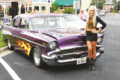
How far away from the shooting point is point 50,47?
4.32m

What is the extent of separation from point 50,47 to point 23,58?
6.92 feet

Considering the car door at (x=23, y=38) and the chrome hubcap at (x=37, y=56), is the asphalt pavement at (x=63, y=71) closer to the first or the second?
the chrome hubcap at (x=37, y=56)

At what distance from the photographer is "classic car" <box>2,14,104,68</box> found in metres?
4.33

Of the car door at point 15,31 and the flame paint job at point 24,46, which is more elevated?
the car door at point 15,31

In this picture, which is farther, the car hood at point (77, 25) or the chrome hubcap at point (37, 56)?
the car hood at point (77, 25)

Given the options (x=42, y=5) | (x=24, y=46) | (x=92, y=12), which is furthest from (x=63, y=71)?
(x=42, y=5)

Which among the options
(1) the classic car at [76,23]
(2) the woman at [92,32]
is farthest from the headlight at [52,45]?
(1) the classic car at [76,23]

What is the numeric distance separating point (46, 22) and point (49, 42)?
159cm

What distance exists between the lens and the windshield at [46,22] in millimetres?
5546

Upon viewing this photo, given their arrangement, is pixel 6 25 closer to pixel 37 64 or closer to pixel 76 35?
pixel 37 64

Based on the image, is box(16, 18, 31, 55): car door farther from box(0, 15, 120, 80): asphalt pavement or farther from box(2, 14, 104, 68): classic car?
box(0, 15, 120, 80): asphalt pavement

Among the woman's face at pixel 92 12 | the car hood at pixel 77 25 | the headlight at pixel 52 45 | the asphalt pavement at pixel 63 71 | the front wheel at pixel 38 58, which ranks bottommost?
the asphalt pavement at pixel 63 71

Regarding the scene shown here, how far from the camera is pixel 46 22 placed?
573cm

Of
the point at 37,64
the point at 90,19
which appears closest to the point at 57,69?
the point at 37,64
